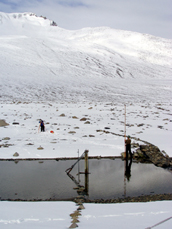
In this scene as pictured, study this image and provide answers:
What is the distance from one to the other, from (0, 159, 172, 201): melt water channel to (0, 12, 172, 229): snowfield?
3.24 ft

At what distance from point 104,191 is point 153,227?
136 inches

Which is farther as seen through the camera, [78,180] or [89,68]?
[89,68]

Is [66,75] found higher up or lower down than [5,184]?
higher up

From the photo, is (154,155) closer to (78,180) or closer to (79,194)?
(78,180)

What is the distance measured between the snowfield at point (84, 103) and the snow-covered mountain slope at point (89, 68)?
0.72 feet

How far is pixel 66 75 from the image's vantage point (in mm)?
62469

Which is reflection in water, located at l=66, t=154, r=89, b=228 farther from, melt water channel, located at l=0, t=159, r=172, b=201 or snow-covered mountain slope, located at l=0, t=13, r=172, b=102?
snow-covered mountain slope, located at l=0, t=13, r=172, b=102

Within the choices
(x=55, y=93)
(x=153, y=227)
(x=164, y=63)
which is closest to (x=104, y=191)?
(x=153, y=227)

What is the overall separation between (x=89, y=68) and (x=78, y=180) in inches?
2387

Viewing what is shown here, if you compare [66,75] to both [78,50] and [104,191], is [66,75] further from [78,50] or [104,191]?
[104,191]

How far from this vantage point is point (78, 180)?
1114cm

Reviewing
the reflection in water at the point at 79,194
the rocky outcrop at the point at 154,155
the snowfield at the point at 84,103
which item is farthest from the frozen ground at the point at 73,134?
the reflection in water at the point at 79,194

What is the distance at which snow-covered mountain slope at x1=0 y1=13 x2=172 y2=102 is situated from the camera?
48.8 m

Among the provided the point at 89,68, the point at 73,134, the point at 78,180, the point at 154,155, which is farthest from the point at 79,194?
the point at 89,68
